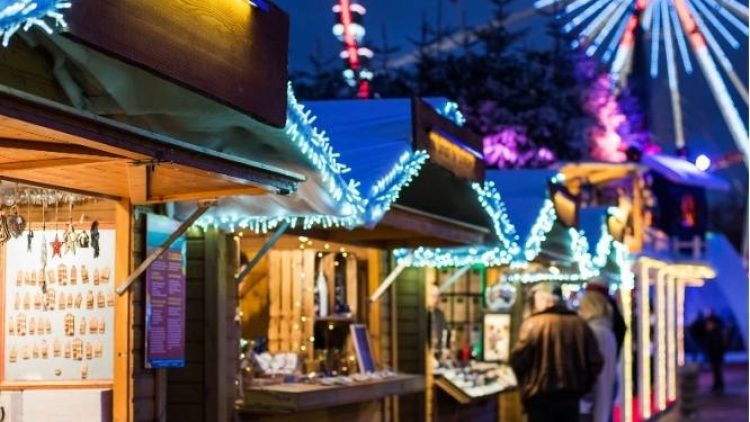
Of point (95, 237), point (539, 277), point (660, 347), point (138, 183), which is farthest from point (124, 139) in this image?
point (660, 347)

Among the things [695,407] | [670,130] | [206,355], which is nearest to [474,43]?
[670,130]

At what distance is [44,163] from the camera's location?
566 cm

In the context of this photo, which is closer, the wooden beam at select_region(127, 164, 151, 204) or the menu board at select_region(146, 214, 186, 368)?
the wooden beam at select_region(127, 164, 151, 204)

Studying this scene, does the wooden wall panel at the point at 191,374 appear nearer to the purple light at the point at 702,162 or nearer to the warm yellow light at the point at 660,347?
the warm yellow light at the point at 660,347

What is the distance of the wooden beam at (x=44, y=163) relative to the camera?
5.59m

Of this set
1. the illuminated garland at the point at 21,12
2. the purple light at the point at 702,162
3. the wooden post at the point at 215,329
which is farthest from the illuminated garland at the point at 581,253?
the purple light at the point at 702,162

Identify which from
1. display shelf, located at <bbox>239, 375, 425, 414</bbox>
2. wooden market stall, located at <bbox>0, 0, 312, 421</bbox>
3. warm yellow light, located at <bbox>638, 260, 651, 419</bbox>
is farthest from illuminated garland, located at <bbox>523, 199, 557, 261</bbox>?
warm yellow light, located at <bbox>638, 260, 651, 419</bbox>

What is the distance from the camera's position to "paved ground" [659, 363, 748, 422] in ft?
64.5

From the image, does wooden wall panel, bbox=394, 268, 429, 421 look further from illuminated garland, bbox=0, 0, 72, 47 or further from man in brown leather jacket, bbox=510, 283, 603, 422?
illuminated garland, bbox=0, 0, 72, 47

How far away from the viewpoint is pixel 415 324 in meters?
13.0

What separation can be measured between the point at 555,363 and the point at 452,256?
8.94 feet

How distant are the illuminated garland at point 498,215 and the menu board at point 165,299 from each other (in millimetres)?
3941

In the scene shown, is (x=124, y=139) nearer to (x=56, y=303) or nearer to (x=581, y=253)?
(x=56, y=303)

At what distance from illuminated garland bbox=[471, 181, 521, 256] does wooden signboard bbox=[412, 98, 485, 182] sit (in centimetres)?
32
